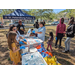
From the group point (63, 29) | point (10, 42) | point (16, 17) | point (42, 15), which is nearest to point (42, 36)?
point (63, 29)

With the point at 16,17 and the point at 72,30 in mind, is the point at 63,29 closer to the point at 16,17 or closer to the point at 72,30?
the point at 72,30

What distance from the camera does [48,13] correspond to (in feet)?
64.3

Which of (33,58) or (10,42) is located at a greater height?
(10,42)

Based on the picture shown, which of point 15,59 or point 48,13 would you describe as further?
point 48,13

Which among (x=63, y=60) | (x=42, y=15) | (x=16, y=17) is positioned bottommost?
(x=63, y=60)

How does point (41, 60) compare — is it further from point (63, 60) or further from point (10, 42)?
point (63, 60)

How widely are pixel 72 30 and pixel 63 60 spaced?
4.88 ft

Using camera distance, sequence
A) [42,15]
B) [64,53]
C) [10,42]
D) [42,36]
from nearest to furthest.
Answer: [10,42] → [42,36] → [64,53] → [42,15]

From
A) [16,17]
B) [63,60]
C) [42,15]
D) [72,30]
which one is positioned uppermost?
[42,15]

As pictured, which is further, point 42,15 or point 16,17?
point 42,15

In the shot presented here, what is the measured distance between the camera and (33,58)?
2072 millimetres

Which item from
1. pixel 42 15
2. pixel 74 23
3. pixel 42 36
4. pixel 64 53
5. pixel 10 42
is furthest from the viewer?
pixel 42 15

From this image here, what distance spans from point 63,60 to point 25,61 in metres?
1.93

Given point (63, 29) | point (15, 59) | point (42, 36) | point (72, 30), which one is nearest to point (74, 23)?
point (72, 30)
